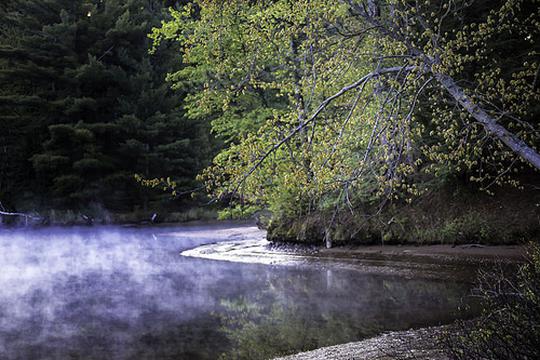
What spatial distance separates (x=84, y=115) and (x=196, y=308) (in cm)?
2576

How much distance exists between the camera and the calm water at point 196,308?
7.21 meters

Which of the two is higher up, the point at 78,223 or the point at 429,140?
the point at 429,140

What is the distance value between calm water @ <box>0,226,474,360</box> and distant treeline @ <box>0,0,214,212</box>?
16.1 meters

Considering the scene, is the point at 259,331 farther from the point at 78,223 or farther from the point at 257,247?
the point at 78,223

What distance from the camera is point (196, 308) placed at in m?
9.38

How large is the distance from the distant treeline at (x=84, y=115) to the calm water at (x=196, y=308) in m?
16.1

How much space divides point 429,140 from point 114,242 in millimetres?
12911

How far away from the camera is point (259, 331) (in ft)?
25.7

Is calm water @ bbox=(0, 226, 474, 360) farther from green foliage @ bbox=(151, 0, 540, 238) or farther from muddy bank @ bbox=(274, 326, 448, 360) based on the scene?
green foliage @ bbox=(151, 0, 540, 238)

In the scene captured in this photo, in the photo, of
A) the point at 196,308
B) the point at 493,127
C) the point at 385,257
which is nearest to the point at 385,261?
the point at 385,257

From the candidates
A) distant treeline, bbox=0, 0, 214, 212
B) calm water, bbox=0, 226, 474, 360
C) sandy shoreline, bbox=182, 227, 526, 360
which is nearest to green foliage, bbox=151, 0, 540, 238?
sandy shoreline, bbox=182, 227, 526, 360

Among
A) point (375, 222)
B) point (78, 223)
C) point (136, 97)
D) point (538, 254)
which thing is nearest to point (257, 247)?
point (375, 222)

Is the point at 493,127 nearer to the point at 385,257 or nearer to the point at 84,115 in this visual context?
the point at 385,257

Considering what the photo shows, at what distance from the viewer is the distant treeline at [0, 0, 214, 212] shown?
30.6 meters
